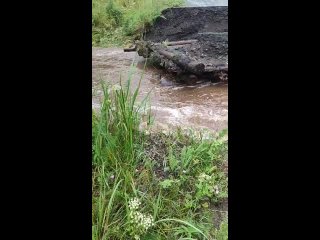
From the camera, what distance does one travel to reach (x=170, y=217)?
242cm

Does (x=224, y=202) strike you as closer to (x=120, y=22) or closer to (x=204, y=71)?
(x=204, y=71)

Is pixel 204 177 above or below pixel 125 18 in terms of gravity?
below

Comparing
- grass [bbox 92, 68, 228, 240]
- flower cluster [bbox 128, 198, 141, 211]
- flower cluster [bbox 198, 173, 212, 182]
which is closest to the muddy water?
grass [bbox 92, 68, 228, 240]

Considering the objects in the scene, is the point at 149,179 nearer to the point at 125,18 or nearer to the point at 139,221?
the point at 139,221

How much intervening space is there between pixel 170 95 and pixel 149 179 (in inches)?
17.6

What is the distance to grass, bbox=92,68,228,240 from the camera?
241cm

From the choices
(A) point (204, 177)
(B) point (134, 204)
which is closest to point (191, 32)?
(A) point (204, 177)

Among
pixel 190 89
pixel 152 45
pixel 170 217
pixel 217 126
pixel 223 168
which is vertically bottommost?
pixel 170 217

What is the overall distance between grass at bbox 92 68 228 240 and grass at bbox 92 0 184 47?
26 cm

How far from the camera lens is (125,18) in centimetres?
259

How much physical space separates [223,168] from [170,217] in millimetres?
360

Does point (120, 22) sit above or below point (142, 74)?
above

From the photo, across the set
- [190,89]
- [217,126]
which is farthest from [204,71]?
[217,126]
